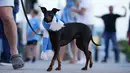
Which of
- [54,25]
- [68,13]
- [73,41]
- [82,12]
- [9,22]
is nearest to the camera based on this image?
[9,22]

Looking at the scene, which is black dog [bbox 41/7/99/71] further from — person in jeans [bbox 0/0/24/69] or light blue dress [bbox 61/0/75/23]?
light blue dress [bbox 61/0/75/23]

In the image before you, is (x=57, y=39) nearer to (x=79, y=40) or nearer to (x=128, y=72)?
(x=79, y=40)

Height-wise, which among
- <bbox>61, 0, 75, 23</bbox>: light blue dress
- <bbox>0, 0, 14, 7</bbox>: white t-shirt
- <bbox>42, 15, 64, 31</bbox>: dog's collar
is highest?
<bbox>0, 0, 14, 7</bbox>: white t-shirt

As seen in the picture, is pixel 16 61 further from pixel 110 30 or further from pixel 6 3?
pixel 110 30

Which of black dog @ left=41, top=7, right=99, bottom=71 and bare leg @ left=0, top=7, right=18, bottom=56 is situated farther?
black dog @ left=41, top=7, right=99, bottom=71

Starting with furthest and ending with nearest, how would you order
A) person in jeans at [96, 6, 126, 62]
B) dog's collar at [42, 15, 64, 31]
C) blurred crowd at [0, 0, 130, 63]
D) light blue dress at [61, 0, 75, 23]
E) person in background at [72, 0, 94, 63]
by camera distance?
person in jeans at [96, 6, 126, 62]
person in background at [72, 0, 94, 63]
light blue dress at [61, 0, 75, 23]
blurred crowd at [0, 0, 130, 63]
dog's collar at [42, 15, 64, 31]

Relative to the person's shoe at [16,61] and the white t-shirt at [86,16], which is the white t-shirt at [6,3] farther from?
the white t-shirt at [86,16]

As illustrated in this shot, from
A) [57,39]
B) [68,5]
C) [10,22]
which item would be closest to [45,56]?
[57,39]

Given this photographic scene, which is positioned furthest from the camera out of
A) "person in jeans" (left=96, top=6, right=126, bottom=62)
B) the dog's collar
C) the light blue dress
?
"person in jeans" (left=96, top=6, right=126, bottom=62)

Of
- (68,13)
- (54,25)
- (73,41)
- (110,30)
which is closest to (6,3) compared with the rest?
(54,25)

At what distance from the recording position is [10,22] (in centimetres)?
786

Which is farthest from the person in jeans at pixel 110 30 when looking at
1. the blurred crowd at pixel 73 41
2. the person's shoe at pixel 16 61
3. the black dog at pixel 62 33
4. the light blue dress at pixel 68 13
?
the person's shoe at pixel 16 61

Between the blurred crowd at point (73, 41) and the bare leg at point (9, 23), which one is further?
the blurred crowd at point (73, 41)

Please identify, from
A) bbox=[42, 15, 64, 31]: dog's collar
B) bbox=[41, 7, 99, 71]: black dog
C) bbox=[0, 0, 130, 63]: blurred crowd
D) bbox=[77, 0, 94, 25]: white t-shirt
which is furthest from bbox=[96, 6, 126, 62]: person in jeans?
bbox=[42, 15, 64, 31]: dog's collar
